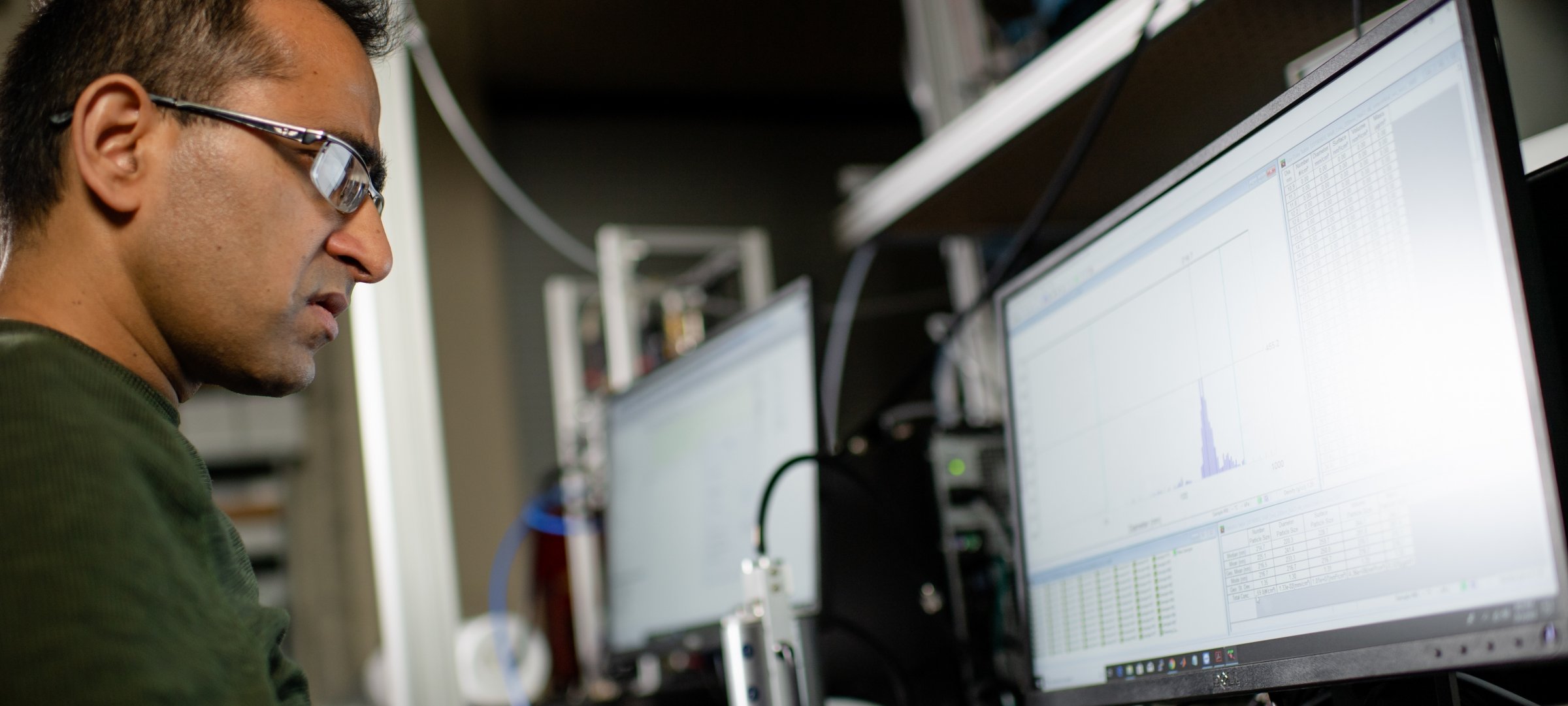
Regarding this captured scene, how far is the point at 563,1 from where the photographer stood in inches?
155

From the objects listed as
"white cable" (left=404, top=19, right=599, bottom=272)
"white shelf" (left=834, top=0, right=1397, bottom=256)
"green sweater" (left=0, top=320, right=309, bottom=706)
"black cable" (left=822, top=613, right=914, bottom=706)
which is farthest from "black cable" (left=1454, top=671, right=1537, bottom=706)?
"white cable" (left=404, top=19, right=599, bottom=272)

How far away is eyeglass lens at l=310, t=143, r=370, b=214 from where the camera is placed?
2.54 feet

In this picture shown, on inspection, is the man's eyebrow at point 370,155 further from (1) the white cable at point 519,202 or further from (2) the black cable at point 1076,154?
(1) the white cable at point 519,202

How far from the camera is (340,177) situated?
0.79 meters

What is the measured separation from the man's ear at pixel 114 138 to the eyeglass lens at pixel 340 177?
10 centimetres

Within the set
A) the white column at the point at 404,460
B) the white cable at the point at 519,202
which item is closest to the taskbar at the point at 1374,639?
the white column at the point at 404,460

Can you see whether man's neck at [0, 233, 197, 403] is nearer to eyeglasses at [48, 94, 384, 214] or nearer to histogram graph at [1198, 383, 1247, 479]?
Result: eyeglasses at [48, 94, 384, 214]

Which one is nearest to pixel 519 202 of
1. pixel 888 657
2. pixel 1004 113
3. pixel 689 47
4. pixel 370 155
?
pixel 689 47

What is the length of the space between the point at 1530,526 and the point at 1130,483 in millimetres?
333

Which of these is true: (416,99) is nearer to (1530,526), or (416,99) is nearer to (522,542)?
(522,542)

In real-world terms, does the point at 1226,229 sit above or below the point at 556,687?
above

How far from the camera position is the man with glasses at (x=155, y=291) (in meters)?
0.51

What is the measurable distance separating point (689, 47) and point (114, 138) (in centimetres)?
382

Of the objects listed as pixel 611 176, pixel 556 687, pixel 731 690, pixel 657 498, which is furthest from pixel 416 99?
pixel 731 690
